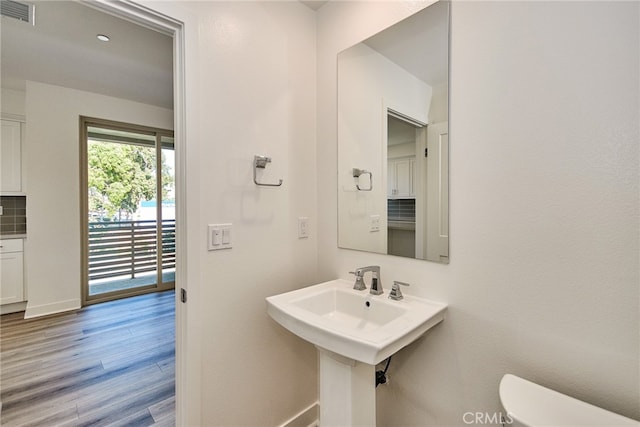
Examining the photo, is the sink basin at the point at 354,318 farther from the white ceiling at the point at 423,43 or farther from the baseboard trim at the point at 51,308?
the baseboard trim at the point at 51,308

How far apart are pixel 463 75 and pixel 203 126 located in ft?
3.72

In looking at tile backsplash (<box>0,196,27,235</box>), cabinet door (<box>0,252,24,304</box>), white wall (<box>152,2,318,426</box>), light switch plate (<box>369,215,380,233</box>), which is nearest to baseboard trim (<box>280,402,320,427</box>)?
white wall (<box>152,2,318,426</box>)

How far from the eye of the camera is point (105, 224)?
382 cm

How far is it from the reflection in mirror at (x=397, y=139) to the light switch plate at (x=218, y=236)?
2.10 feet

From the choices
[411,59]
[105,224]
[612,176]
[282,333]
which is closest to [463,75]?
[411,59]

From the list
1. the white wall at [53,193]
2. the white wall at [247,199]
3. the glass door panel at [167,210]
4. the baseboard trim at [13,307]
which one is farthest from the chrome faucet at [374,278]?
the baseboard trim at [13,307]

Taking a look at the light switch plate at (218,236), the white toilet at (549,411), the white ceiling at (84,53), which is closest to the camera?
the white toilet at (549,411)

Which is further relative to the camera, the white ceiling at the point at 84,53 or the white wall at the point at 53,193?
the white wall at the point at 53,193

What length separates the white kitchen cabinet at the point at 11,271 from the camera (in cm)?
311

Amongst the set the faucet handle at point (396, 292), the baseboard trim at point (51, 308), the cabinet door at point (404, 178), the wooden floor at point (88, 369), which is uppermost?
the cabinet door at point (404, 178)

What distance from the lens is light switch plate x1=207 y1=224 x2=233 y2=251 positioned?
1.28 m

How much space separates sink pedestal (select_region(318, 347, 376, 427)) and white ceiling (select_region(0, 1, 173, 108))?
2.62 metres

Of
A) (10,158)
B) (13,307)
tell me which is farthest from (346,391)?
(10,158)

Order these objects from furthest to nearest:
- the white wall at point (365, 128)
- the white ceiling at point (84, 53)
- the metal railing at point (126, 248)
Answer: the metal railing at point (126, 248) < the white ceiling at point (84, 53) < the white wall at point (365, 128)
